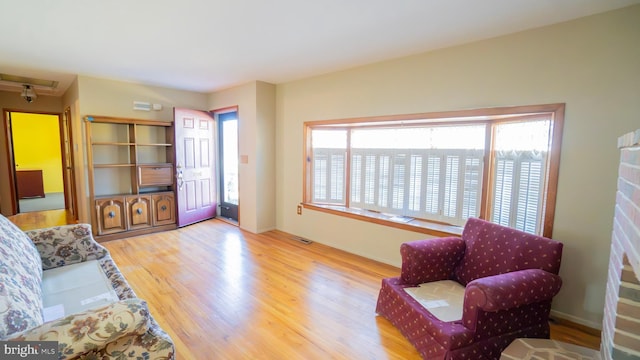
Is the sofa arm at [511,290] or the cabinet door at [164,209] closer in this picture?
the sofa arm at [511,290]

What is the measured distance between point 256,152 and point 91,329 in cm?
343

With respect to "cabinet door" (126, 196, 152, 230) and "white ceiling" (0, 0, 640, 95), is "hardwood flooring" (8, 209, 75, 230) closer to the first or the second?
"cabinet door" (126, 196, 152, 230)

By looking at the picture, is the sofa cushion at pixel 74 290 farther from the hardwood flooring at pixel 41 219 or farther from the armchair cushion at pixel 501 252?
the hardwood flooring at pixel 41 219

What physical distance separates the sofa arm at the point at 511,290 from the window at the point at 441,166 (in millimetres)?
768

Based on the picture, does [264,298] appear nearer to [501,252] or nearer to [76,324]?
[76,324]

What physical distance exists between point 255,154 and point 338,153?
1312 millimetres

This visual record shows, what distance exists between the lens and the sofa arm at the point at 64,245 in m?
2.21

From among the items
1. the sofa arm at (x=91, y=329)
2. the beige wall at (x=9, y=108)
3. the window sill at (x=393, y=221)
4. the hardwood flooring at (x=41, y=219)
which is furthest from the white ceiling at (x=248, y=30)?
the hardwood flooring at (x=41, y=219)

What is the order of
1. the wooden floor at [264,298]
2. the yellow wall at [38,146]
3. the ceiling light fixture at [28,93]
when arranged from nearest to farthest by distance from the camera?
the wooden floor at [264,298] < the ceiling light fixture at [28,93] < the yellow wall at [38,146]

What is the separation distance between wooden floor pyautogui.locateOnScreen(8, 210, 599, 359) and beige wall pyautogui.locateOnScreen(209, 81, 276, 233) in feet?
1.77

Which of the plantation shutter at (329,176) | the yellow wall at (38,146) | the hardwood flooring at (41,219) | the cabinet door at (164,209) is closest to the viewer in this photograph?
the plantation shutter at (329,176)

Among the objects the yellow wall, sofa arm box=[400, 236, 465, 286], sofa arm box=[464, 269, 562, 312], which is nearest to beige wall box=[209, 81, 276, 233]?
sofa arm box=[400, 236, 465, 286]

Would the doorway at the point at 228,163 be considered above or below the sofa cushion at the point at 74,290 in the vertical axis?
above

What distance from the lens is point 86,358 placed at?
3.61 ft
